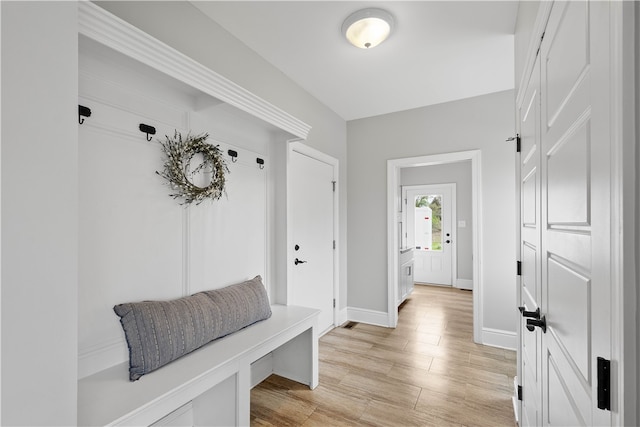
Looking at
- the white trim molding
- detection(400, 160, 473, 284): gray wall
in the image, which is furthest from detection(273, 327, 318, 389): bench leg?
detection(400, 160, 473, 284): gray wall

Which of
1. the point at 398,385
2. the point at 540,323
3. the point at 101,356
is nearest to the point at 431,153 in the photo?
the point at 398,385

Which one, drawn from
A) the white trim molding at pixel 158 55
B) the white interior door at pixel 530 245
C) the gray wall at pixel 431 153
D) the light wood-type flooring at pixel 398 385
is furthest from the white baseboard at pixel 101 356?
the gray wall at pixel 431 153

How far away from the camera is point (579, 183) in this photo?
0.78 meters

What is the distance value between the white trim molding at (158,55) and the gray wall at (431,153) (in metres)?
1.94

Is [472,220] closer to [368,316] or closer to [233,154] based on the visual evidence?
[368,316]

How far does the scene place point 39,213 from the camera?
89 cm

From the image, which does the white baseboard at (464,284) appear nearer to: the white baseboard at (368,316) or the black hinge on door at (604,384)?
the white baseboard at (368,316)

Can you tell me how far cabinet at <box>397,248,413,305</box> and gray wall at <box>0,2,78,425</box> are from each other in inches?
147

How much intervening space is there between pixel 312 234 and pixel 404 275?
209cm

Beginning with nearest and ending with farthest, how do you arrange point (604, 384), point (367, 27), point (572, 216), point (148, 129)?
1. point (604, 384)
2. point (572, 216)
3. point (148, 129)
4. point (367, 27)

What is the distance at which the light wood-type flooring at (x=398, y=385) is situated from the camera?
1.99 metres

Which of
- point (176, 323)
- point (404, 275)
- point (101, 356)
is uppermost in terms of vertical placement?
point (176, 323)

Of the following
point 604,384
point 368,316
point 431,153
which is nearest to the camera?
point 604,384

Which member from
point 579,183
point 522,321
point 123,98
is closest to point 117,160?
point 123,98
